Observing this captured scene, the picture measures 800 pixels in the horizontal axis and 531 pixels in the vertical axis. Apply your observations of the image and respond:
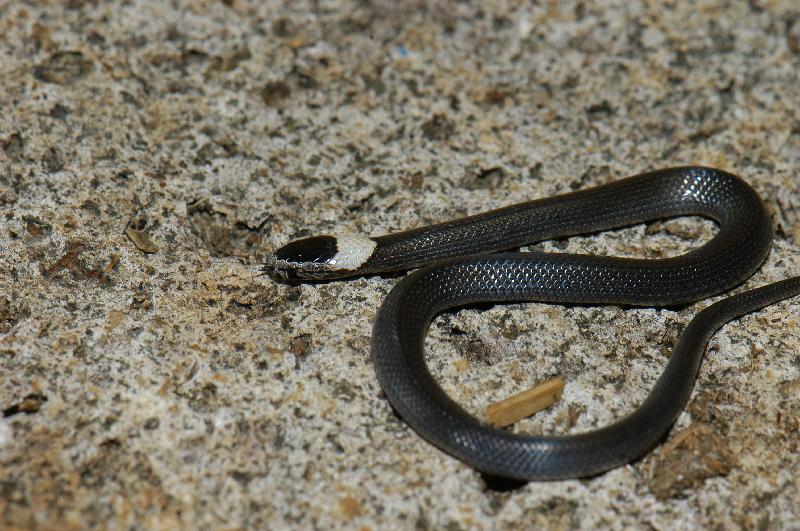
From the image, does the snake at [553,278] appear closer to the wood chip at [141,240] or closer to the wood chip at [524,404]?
the wood chip at [524,404]

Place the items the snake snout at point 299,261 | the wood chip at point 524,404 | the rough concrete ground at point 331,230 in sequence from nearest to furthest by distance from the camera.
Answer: the rough concrete ground at point 331,230, the wood chip at point 524,404, the snake snout at point 299,261

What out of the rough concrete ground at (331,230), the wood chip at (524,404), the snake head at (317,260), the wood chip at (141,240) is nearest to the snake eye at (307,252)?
the snake head at (317,260)

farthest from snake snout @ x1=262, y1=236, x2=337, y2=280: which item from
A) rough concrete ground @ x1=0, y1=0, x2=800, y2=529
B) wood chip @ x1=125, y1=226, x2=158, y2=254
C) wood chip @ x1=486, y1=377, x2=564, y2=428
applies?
wood chip @ x1=486, y1=377, x2=564, y2=428

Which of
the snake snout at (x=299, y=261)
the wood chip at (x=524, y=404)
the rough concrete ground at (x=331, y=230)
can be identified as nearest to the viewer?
the rough concrete ground at (x=331, y=230)

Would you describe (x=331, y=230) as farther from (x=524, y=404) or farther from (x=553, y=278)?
(x=524, y=404)

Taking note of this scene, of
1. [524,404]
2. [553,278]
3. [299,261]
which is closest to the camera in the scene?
[524,404]

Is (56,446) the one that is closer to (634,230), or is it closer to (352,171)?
(352,171)

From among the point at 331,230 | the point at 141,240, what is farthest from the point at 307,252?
the point at 141,240
